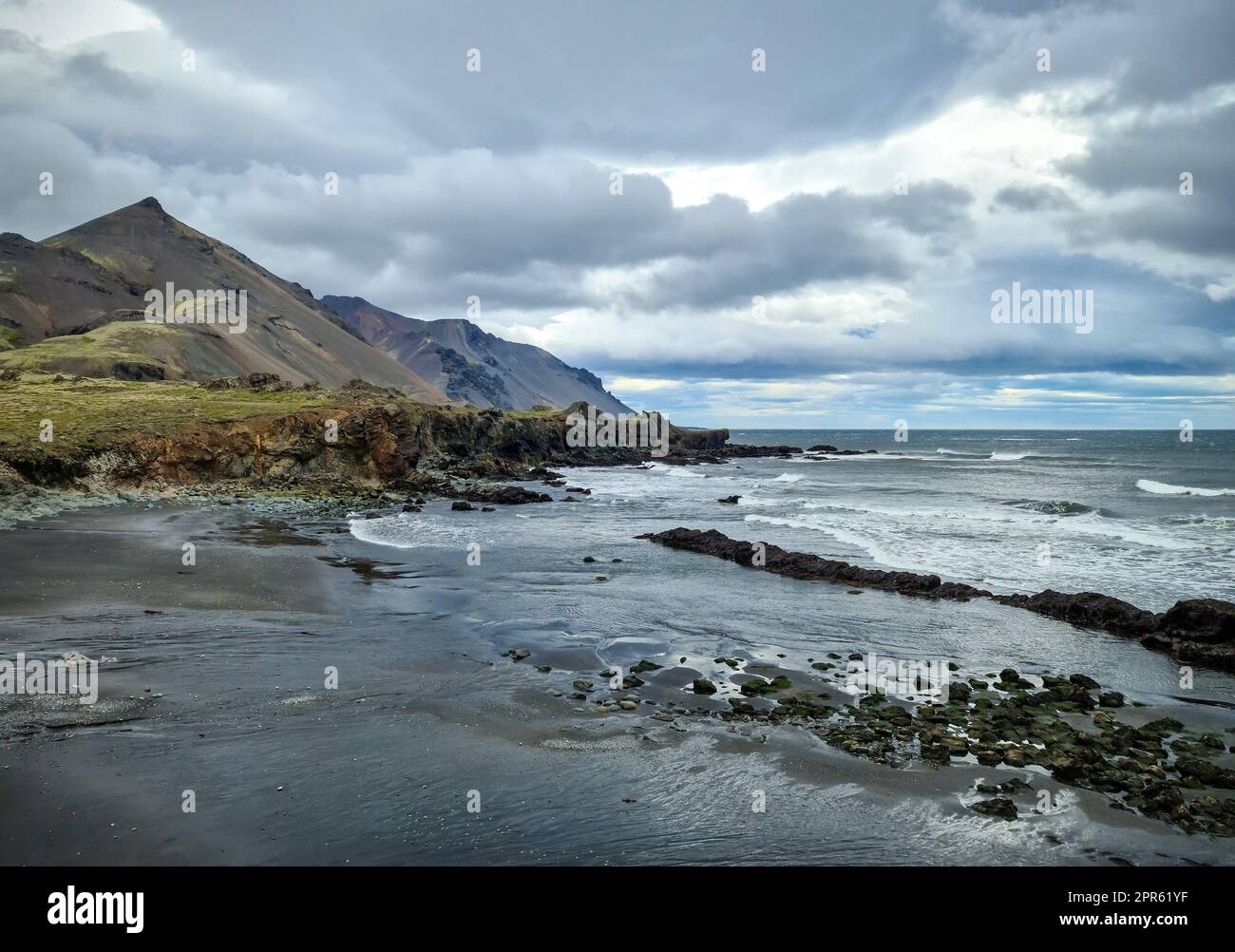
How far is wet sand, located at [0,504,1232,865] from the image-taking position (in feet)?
25.8

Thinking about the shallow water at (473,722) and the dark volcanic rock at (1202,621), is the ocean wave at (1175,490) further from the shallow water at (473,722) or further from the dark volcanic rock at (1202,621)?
the dark volcanic rock at (1202,621)

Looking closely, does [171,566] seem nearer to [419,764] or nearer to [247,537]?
[247,537]

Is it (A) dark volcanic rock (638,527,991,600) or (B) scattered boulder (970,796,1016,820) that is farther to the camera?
(A) dark volcanic rock (638,527,991,600)

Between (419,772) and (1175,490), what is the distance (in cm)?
7008

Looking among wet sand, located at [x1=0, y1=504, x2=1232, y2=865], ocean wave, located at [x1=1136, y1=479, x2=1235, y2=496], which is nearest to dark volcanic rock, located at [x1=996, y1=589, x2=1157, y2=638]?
wet sand, located at [x1=0, y1=504, x2=1232, y2=865]

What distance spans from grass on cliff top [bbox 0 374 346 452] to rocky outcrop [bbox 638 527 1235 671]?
1405 inches

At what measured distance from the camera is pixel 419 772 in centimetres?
960

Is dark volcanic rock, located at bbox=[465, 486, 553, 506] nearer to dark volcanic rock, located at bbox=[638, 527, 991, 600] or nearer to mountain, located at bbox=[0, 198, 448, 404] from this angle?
dark volcanic rock, located at bbox=[638, 527, 991, 600]

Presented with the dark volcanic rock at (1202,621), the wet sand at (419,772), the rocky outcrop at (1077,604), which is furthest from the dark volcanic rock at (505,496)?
the dark volcanic rock at (1202,621)

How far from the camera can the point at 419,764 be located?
9.86m

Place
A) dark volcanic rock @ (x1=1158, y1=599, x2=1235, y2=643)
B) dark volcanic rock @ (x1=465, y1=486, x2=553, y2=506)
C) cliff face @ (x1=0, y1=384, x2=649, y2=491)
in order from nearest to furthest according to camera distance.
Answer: dark volcanic rock @ (x1=1158, y1=599, x2=1235, y2=643), cliff face @ (x1=0, y1=384, x2=649, y2=491), dark volcanic rock @ (x1=465, y1=486, x2=553, y2=506)

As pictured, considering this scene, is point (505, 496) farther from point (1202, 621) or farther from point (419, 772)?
point (419, 772)

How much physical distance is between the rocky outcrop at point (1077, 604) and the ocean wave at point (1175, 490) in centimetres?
4651
